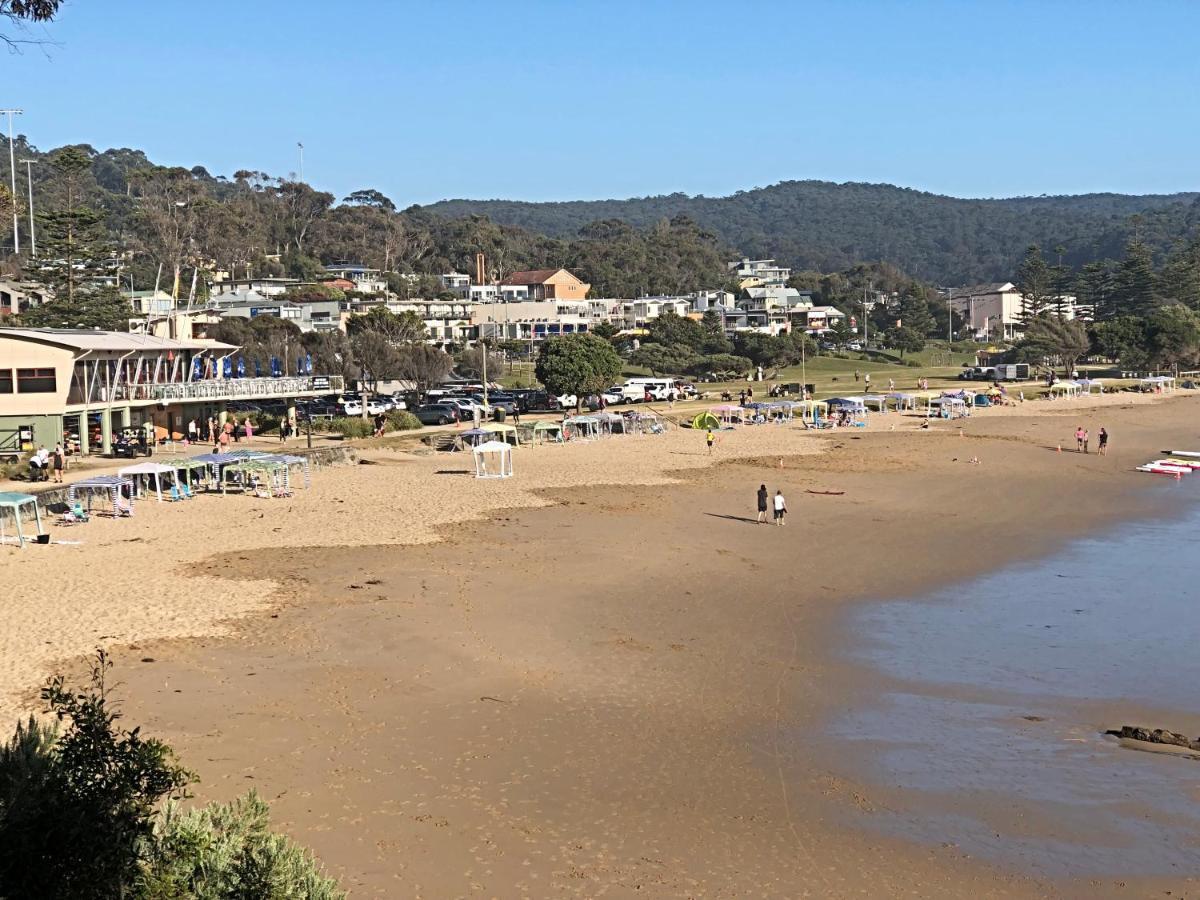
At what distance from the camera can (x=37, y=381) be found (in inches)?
1373

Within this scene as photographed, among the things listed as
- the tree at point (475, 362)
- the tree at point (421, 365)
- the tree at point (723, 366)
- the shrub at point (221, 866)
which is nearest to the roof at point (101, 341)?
the tree at point (421, 365)

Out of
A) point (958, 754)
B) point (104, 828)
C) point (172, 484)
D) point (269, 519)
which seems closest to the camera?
point (104, 828)

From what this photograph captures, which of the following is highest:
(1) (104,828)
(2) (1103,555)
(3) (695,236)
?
(3) (695,236)

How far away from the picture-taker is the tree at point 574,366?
5253cm

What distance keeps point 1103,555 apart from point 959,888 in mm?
17650

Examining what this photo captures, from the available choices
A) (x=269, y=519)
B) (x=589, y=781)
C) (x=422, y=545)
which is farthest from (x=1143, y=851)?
(x=269, y=519)

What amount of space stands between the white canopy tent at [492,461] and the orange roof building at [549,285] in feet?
263

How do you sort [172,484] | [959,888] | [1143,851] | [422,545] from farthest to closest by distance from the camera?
[172,484] → [422,545] → [1143,851] → [959,888]

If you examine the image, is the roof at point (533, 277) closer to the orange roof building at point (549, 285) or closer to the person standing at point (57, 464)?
the orange roof building at point (549, 285)

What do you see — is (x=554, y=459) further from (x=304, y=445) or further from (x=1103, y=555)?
(x=1103, y=555)

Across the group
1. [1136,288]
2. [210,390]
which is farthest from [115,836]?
[1136,288]

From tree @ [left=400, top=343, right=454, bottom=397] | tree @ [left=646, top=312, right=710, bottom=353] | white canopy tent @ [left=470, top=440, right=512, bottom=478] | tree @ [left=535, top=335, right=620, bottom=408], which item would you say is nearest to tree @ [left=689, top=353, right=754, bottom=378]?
tree @ [left=646, top=312, right=710, bottom=353]

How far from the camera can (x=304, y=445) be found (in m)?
40.0

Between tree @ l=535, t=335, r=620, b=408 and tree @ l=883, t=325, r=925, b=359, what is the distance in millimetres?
49987
